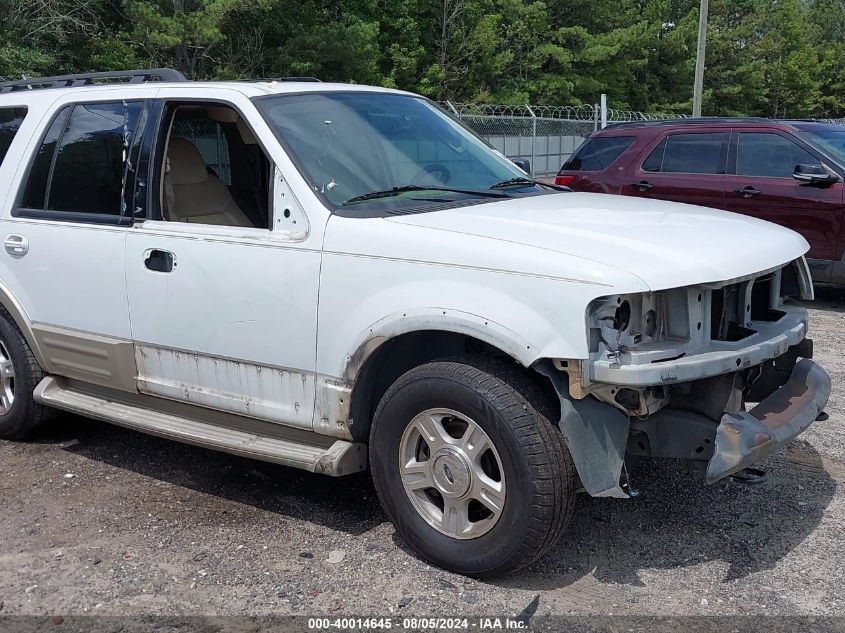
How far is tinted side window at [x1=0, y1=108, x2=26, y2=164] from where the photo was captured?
5.20 meters

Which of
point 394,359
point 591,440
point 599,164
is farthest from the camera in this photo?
point 599,164

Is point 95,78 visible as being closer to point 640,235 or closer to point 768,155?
point 640,235

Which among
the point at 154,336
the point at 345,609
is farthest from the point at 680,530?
the point at 154,336

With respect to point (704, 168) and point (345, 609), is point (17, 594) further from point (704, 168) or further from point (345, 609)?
point (704, 168)

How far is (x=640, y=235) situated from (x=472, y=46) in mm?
29361

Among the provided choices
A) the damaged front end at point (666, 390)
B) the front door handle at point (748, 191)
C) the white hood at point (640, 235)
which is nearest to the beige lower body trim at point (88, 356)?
the white hood at point (640, 235)

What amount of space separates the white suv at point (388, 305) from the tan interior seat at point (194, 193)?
23mm

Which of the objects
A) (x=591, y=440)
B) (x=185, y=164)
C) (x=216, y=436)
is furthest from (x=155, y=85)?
(x=591, y=440)

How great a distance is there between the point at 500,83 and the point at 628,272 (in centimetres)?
3209

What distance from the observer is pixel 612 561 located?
3.85m

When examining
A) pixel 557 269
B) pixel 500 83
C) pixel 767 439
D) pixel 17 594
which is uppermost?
pixel 500 83

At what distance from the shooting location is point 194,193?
4.88 meters

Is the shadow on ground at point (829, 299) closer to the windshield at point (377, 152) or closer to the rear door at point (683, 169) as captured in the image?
the rear door at point (683, 169)

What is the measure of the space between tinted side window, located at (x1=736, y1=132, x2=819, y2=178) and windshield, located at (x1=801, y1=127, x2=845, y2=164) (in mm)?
174
